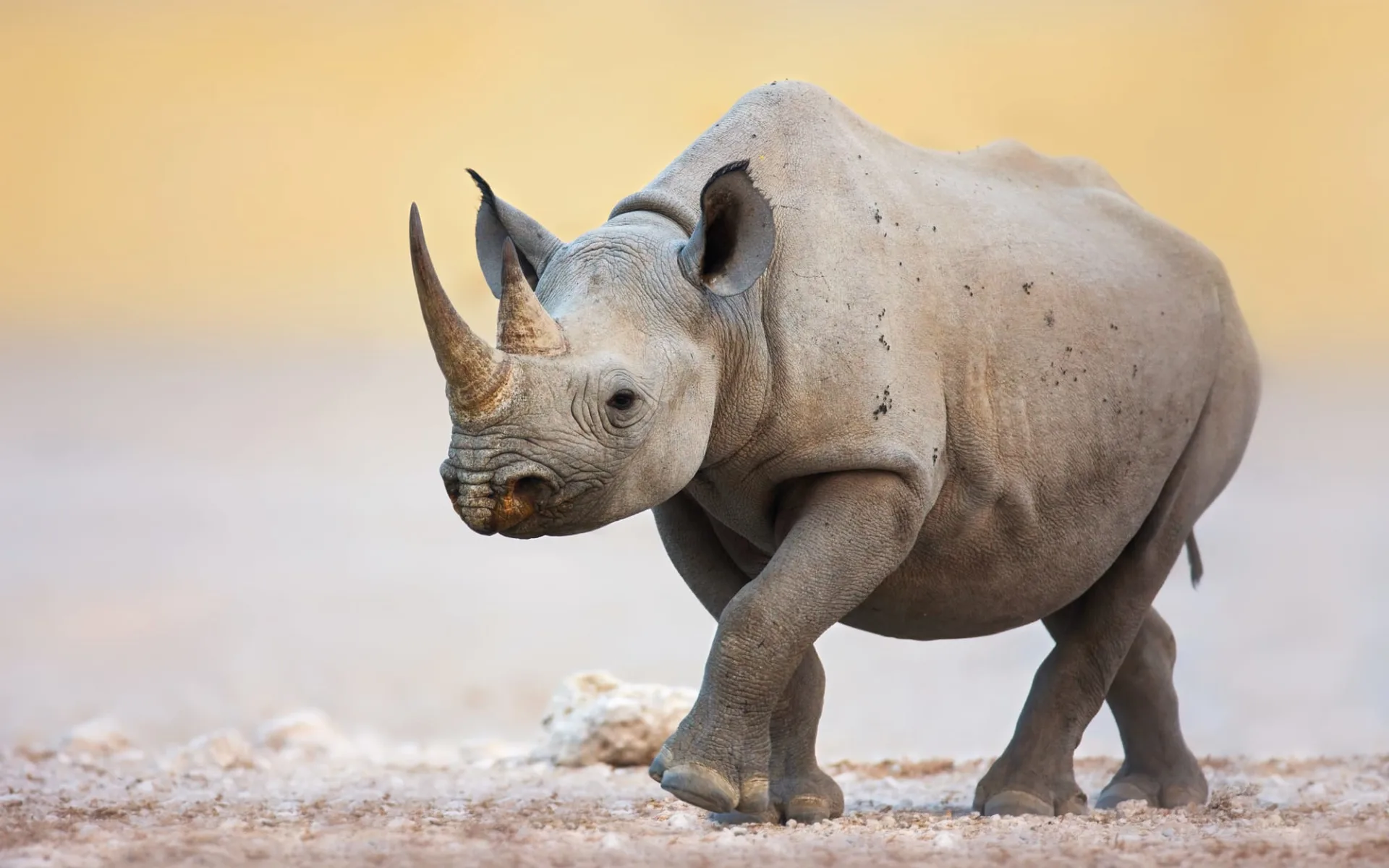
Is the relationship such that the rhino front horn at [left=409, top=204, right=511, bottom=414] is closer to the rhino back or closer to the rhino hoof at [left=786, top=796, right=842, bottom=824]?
the rhino back

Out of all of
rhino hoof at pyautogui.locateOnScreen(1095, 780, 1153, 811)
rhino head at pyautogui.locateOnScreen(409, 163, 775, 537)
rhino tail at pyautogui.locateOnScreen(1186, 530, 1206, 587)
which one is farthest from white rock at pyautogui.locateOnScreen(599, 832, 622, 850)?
rhino tail at pyautogui.locateOnScreen(1186, 530, 1206, 587)

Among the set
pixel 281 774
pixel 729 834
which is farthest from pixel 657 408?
pixel 281 774

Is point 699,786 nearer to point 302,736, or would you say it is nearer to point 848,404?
point 848,404

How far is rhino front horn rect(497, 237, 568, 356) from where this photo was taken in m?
5.93

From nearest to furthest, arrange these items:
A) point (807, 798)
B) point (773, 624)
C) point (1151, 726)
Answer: point (773, 624) → point (807, 798) → point (1151, 726)

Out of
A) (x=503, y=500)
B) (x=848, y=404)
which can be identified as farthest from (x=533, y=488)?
(x=848, y=404)

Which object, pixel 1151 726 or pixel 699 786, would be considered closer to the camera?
pixel 699 786

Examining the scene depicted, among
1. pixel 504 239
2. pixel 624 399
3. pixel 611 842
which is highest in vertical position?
pixel 504 239

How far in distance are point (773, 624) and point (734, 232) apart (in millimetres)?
1283

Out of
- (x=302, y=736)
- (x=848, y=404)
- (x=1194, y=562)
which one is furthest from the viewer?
(x=302, y=736)

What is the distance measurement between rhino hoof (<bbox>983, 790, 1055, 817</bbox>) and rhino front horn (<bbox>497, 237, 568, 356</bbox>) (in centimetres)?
279

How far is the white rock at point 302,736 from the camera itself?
11.0 metres

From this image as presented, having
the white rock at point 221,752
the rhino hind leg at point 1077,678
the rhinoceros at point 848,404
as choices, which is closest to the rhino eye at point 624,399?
the rhinoceros at point 848,404

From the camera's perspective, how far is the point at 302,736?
11188mm
